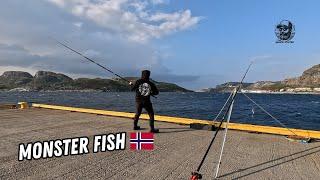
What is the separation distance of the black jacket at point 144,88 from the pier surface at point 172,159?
1.28m

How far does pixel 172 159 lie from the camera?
782cm

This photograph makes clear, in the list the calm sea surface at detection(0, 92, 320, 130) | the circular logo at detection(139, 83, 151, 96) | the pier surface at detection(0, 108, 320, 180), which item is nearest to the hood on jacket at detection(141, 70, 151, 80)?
the circular logo at detection(139, 83, 151, 96)

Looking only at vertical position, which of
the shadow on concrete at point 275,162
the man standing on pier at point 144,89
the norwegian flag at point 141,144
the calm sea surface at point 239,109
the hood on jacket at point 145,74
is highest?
the hood on jacket at point 145,74

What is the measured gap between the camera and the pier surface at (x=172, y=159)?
21.9ft

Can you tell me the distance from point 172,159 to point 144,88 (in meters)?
3.45

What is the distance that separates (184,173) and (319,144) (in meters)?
5.27

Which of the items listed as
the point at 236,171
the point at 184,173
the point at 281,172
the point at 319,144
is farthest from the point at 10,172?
the point at 319,144

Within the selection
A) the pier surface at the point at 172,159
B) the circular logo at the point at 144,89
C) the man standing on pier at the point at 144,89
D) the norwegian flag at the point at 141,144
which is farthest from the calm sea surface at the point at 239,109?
the norwegian flag at the point at 141,144

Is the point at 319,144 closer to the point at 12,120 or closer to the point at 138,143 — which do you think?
the point at 138,143

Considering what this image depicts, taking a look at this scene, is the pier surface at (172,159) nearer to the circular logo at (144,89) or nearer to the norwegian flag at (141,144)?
the norwegian flag at (141,144)

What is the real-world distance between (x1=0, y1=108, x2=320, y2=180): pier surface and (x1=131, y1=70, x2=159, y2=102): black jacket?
50.4 inches

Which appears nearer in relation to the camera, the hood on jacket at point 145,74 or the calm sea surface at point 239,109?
the hood on jacket at point 145,74

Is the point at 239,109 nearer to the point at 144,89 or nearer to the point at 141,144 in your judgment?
the point at 144,89

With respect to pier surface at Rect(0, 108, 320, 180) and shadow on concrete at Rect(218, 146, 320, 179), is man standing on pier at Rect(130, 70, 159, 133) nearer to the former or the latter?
pier surface at Rect(0, 108, 320, 180)
